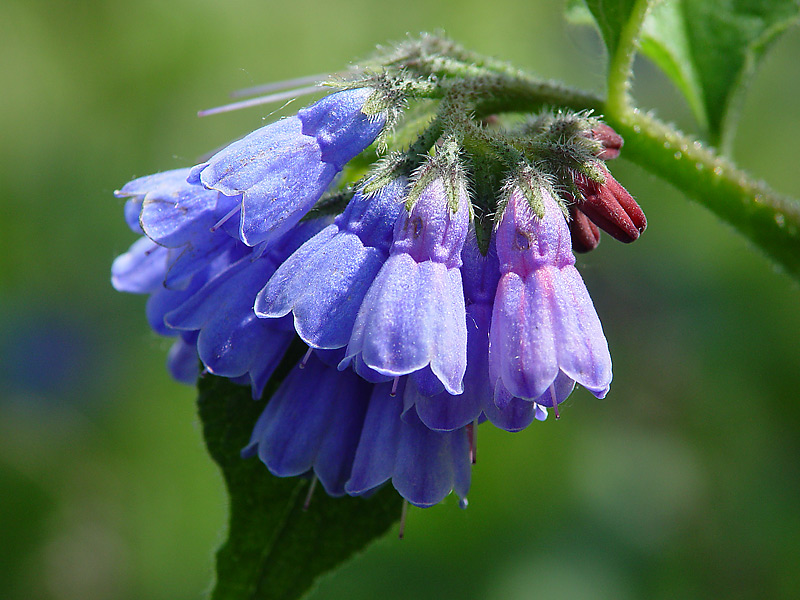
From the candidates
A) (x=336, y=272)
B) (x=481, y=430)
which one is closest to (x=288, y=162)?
(x=336, y=272)

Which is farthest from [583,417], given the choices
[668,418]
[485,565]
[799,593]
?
[799,593]

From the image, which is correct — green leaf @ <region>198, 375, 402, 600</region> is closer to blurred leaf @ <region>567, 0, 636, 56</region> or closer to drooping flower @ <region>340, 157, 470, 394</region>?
drooping flower @ <region>340, 157, 470, 394</region>

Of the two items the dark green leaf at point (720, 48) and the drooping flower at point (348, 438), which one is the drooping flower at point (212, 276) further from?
the dark green leaf at point (720, 48)

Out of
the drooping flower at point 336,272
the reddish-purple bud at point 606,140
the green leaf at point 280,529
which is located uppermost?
the reddish-purple bud at point 606,140

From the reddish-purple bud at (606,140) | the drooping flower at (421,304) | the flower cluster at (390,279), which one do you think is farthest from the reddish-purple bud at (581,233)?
the drooping flower at (421,304)

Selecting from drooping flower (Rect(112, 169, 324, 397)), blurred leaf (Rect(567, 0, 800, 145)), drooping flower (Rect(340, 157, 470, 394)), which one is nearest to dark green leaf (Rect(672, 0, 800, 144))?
blurred leaf (Rect(567, 0, 800, 145))

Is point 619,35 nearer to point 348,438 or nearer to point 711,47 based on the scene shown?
point 711,47

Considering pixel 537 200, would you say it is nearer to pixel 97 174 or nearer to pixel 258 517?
pixel 258 517
